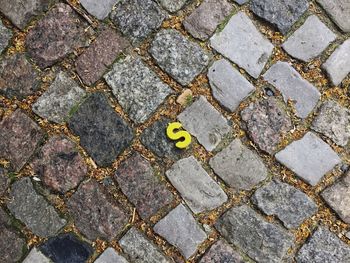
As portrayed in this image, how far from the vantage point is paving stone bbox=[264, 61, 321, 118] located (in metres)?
2.98

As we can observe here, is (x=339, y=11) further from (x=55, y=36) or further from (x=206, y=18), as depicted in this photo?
(x=55, y=36)

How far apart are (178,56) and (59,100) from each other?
0.70 meters

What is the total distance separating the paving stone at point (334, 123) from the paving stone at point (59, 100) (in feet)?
4.35

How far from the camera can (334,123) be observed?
2982 millimetres

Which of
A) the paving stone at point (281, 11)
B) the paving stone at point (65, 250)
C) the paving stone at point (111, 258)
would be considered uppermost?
the paving stone at point (281, 11)

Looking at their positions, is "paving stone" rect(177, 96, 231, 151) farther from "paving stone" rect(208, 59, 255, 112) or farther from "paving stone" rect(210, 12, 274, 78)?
"paving stone" rect(210, 12, 274, 78)

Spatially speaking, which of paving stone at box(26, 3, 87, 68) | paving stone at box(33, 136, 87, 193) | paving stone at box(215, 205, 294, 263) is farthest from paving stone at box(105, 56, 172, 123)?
paving stone at box(215, 205, 294, 263)

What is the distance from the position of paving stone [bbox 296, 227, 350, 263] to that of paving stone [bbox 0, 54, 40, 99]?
172 centimetres

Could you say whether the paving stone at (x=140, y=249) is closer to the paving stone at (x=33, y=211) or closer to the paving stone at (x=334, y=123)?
the paving stone at (x=33, y=211)

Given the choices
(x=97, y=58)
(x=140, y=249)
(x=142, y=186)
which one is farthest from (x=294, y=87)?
(x=140, y=249)

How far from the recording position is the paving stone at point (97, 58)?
2953 millimetres

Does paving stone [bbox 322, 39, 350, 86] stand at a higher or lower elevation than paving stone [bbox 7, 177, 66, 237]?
higher

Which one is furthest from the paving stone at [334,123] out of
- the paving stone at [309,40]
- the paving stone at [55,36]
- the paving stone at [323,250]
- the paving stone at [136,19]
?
the paving stone at [55,36]

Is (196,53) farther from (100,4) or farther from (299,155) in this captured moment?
(299,155)
